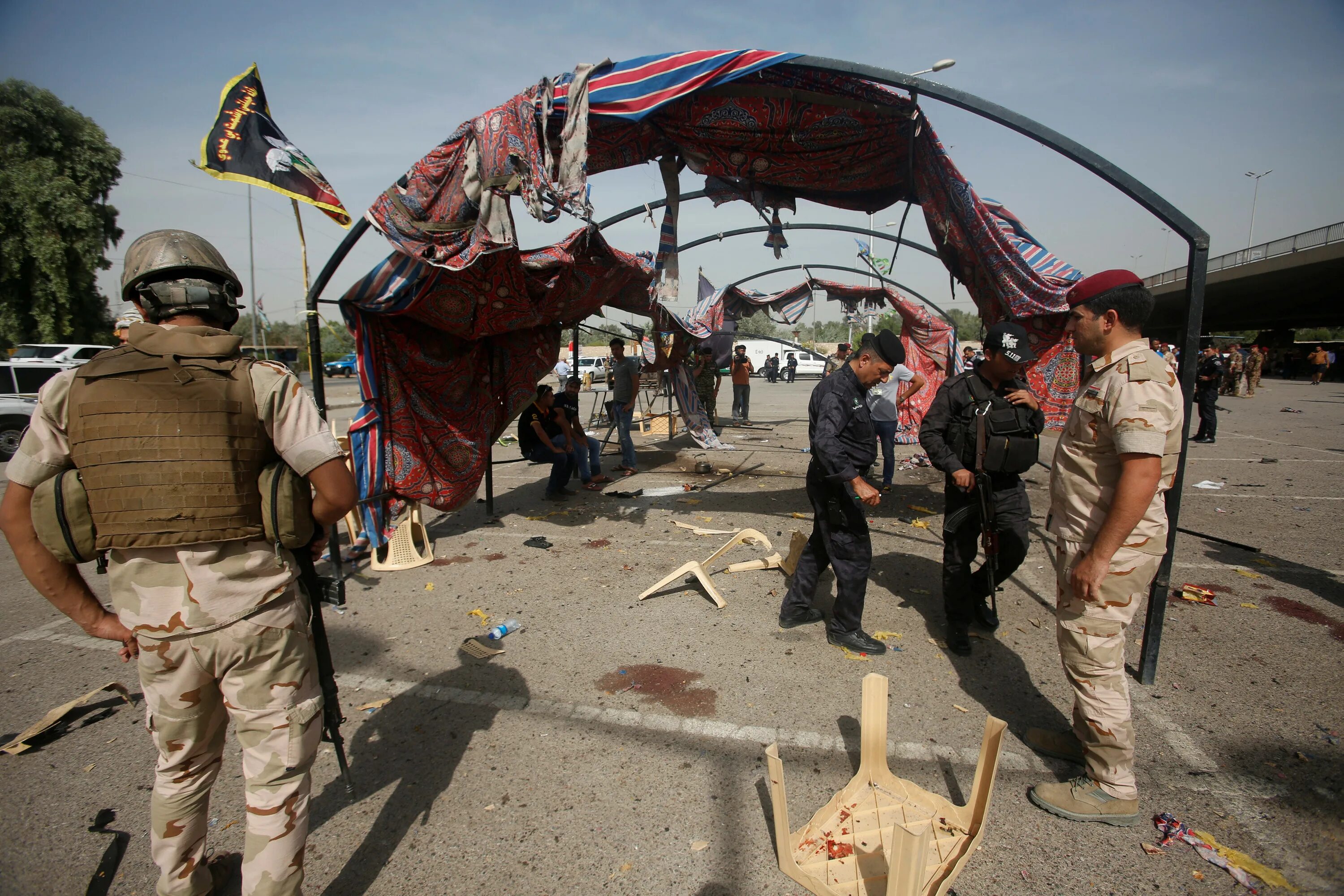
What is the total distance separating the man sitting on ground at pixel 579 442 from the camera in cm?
803

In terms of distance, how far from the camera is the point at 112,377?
5.51 ft

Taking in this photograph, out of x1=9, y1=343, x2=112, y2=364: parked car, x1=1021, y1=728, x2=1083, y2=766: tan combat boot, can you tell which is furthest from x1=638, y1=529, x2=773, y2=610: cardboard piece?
x1=9, y1=343, x2=112, y2=364: parked car

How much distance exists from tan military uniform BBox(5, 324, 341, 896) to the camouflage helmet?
0.86 ft

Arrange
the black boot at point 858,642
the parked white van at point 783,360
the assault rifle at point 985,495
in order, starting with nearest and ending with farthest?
the assault rifle at point 985,495, the black boot at point 858,642, the parked white van at point 783,360

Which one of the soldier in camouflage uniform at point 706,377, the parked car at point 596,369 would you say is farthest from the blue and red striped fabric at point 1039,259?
the parked car at point 596,369

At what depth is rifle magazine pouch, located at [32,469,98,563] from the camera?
1711 mm

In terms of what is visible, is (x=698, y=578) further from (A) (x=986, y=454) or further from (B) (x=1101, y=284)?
(B) (x=1101, y=284)

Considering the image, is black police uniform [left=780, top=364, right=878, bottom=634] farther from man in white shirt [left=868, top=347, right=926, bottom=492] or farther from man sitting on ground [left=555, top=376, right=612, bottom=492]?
man sitting on ground [left=555, top=376, right=612, bottom=492]

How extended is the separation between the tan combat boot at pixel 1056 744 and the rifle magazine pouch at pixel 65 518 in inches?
148

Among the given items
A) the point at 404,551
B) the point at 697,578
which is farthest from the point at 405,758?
the point at 404,551

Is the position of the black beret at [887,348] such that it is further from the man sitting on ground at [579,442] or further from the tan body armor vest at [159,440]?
the man sitting on ground at [579,442]

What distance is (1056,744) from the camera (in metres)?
2.85

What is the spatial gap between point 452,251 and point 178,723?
130 inches

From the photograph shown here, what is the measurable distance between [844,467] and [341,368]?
42.6 meters
